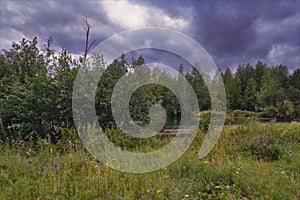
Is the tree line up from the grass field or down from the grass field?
up

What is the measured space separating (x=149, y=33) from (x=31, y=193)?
3328 mm

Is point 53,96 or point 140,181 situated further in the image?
point 53,96

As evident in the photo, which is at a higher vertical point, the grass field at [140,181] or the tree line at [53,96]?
the tree line at [53,96]

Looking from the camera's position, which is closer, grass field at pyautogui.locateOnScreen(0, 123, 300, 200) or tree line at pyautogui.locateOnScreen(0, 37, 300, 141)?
grass field at pyautogui.locateOnScreen(0, 123, 300, 200)

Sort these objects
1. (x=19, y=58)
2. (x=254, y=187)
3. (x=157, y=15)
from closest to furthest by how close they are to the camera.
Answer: (x=254, y=187), (x=157, y=15), (x=19, y=58)

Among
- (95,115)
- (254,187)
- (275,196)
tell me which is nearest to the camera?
(275,196)

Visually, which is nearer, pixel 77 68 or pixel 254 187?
pixel 254 187

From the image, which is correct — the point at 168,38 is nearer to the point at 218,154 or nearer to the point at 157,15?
the point at 157,15

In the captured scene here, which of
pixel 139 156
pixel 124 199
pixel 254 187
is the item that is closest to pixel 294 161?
pixel 254 187

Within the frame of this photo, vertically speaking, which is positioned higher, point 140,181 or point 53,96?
point 53,96

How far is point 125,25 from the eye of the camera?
5.28 metres

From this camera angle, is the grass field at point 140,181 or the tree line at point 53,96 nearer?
the grass field at point 140,181

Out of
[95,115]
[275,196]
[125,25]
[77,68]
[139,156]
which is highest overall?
[125,25]

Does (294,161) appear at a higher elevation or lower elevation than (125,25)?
lower
